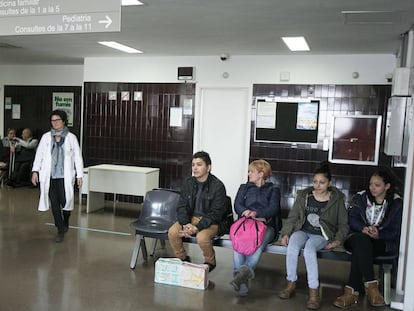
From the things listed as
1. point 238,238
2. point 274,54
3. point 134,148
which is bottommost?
point 238,238

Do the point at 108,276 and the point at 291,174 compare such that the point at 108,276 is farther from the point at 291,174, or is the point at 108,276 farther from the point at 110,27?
the point at 291,174

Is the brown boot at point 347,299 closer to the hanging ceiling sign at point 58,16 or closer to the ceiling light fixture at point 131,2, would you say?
the hanging ceiling sign at point 58,16

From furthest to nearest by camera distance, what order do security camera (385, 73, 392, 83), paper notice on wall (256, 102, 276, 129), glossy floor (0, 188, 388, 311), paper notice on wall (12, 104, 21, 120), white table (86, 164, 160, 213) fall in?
paper notice on wall (12, 104, 21, 120) < paper notice on wall (256, 102, 276, 129) < white table (86, 164, 160, 213) < security camera (385, 73, 392, 83) < glossy floor (0, 188, 388, 311)

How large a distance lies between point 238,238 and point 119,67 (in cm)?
467

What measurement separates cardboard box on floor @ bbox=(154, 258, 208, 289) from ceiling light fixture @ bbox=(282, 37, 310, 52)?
3.08m

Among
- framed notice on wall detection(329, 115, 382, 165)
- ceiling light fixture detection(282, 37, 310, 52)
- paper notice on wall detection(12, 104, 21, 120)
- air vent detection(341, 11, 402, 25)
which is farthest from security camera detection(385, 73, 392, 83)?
paper notice on wall detection(12, 104, 21, 120)

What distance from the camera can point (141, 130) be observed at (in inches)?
290

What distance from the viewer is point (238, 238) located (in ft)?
12.1

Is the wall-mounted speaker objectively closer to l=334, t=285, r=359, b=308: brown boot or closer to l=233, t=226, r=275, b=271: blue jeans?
l=233, t=226, r=275, b=271: blue jeans

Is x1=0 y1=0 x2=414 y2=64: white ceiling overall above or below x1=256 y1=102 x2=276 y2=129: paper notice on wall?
above

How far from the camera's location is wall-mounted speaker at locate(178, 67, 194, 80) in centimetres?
691

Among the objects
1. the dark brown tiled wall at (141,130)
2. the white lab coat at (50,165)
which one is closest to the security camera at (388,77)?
the dark brown tiled wall at (141,130)

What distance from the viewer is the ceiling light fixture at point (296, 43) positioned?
5434 mm

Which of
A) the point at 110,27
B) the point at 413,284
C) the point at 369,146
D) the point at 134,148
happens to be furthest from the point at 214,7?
the point at 134,148
